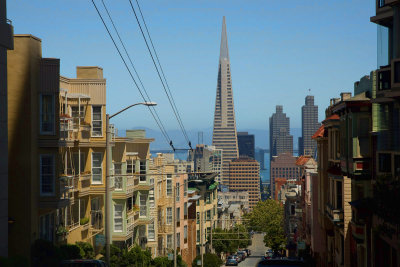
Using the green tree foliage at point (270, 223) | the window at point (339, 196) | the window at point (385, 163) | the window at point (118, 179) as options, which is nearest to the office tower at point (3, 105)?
the window at point (385, 163)

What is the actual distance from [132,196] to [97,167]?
35.0 feet

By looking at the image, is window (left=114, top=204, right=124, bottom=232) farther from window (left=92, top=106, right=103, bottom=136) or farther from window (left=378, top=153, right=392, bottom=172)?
window (left=378, top=153, right=392, bottom=172)

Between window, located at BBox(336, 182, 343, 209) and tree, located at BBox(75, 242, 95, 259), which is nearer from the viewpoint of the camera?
tree, located at BBox(75, 242, 95, 259)

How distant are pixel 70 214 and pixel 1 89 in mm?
14208

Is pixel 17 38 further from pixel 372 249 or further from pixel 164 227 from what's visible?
pixel 164 227

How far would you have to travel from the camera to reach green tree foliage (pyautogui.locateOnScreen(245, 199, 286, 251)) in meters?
134

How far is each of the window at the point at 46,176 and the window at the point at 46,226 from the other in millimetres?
1474

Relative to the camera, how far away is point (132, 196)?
48.9 m

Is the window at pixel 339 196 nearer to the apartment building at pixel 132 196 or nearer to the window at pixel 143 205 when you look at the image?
the apartment building at pixel 132 196

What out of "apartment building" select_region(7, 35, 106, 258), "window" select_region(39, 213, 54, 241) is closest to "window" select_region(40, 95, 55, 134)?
"apartment building" select_region(7, 35, 106, 258)

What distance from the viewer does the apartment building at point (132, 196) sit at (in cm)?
4475

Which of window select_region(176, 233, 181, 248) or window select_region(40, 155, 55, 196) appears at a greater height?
window select_region(40, 155, 55, 196)

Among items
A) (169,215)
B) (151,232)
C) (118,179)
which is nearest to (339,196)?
(118,179)

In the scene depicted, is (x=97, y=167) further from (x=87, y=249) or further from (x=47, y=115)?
(x=47, y=115)
